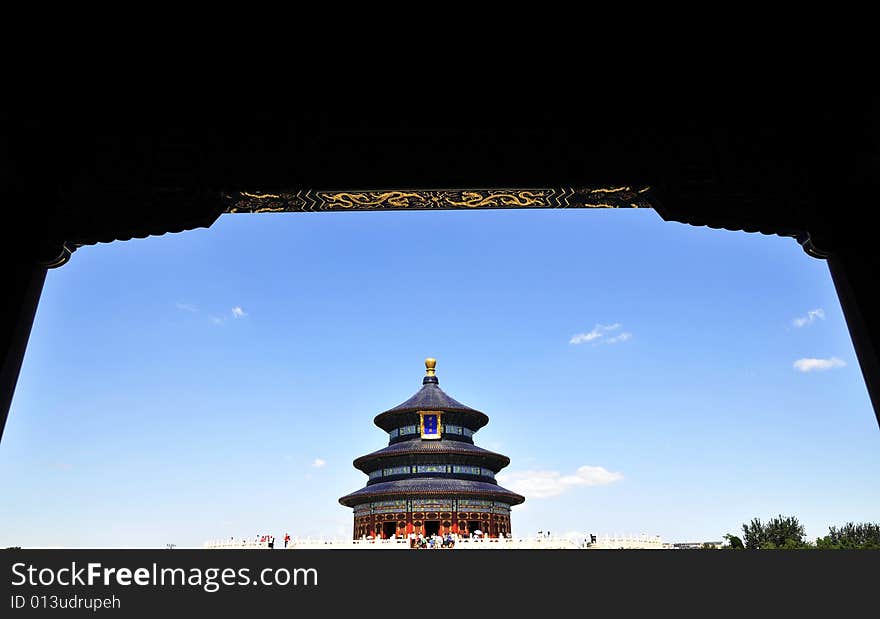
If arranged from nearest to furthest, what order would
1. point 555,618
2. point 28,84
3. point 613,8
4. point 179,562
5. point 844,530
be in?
1. point 555,618
2. point 613,8
3. point 28,84
4. point 179,562
5. point 844,530

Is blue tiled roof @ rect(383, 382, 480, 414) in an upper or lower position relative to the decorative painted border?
upper

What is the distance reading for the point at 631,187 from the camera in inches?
161

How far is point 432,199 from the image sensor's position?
4383 mm

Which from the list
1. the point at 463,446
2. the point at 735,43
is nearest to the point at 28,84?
the point at 735,43

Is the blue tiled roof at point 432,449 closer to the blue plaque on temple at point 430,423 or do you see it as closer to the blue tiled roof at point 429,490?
the blue plaque on temple at point 430,423

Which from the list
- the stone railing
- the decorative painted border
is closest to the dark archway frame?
the decorative painted border

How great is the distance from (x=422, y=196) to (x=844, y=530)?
152 ft

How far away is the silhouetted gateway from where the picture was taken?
28891 millimetres

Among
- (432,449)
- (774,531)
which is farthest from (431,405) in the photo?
(774,531)

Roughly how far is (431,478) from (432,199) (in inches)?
1083

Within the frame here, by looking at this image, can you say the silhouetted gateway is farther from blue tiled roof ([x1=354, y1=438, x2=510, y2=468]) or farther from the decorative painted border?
the decorative painted border

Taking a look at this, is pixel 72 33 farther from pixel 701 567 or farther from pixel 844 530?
pixel 844 530

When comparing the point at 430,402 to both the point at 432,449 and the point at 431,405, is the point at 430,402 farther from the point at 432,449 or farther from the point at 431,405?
the point at 432,449

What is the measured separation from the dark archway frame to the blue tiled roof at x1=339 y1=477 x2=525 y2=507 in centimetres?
2651
